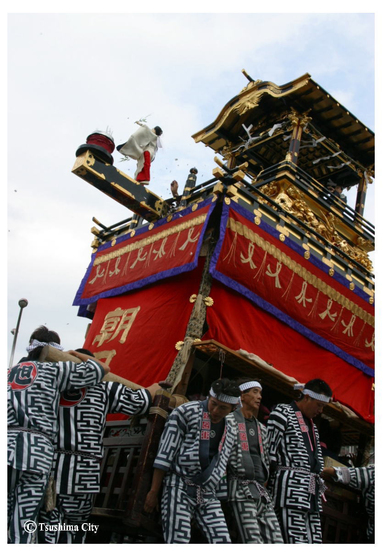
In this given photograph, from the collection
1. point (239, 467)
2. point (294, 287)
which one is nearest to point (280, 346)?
point (294, 287)

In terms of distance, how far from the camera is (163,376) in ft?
26.6

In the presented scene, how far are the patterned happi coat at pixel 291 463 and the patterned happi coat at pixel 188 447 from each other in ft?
1.99

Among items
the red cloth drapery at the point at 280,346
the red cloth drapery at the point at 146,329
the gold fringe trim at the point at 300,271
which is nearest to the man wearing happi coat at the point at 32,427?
the red cloth drapery at the point at 146,329

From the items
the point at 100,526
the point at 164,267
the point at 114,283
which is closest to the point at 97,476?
the point at 100,526

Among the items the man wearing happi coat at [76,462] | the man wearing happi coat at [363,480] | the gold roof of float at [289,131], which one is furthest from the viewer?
the gold roof of float at [289,131]

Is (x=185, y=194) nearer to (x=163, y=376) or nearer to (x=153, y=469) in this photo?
(x=163, y=376)

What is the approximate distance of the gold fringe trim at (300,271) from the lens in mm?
8828

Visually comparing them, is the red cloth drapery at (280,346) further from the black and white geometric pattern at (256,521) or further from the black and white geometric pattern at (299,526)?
the black and white geometric pattern at (256,521)

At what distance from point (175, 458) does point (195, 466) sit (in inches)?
7.5

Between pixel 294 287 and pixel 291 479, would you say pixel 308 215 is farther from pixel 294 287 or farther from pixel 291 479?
pixel 291 479

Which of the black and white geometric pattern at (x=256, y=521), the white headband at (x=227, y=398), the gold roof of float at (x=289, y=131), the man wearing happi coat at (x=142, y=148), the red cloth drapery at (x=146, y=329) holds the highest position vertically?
the gold roof of float at (x=289, y=131)

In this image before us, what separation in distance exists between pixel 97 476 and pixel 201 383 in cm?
546

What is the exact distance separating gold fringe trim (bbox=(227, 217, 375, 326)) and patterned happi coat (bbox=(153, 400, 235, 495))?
A: 4463 mm

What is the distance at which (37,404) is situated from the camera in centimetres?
406
